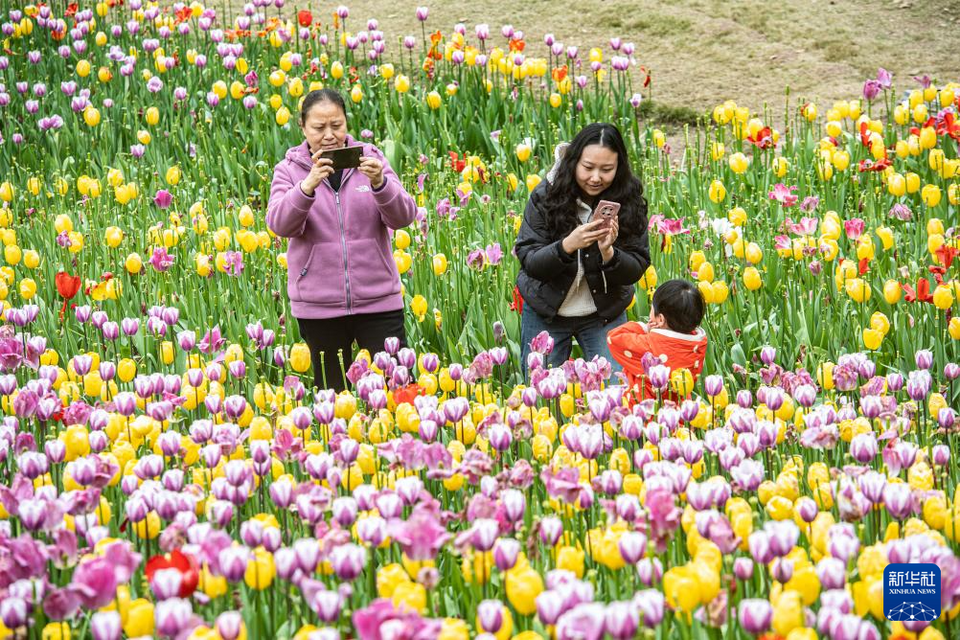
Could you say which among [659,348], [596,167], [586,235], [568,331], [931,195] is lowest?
[568,331]

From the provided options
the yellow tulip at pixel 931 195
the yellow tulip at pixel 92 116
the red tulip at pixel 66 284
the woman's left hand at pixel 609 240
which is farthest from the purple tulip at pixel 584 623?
the yellow tulip at pixel 92 116

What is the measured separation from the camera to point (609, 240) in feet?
13.3

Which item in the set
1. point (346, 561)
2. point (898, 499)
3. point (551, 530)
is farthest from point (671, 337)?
point (346, 561)

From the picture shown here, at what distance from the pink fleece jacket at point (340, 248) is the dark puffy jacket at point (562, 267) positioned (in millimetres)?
447

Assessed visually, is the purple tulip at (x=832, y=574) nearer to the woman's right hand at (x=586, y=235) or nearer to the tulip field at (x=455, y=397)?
the tulip field at (x=455, y=397)

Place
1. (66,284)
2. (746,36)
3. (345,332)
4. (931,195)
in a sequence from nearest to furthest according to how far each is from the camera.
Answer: (66,284)
(345,332)
(931,195)
(746,36)

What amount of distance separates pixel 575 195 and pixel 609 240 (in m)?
0.30

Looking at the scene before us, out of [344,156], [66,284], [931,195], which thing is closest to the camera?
[344,156]

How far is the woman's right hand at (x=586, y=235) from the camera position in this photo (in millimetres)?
3992

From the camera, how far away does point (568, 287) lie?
170 inches

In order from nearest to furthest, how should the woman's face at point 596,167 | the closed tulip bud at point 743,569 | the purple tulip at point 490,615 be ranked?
1. the purple tulip at point 490,615
2. the closed tulip bud at point 743,569
3. the woman's face at point 596,167

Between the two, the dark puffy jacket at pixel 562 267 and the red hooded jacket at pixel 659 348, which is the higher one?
the dark puffy jacket at pixel 562 267

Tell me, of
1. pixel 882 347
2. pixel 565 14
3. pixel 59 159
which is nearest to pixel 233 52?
pixel 59 159

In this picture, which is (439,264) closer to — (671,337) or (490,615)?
(671,337)
